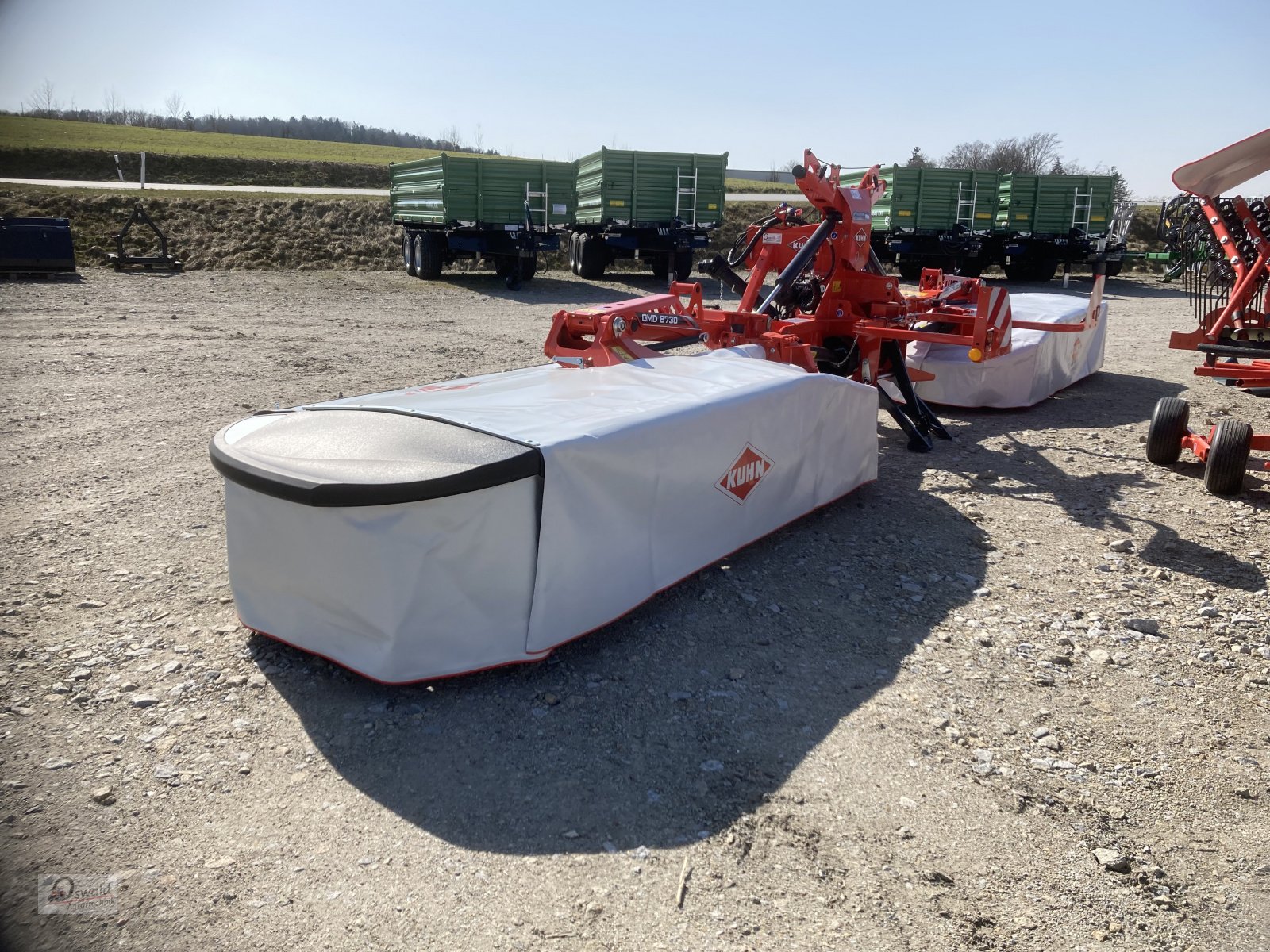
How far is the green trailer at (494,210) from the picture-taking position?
17328mm

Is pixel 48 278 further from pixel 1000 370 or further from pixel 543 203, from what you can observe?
pixel 1000 370

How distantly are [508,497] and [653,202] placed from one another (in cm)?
1604

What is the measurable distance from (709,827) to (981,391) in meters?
6.28

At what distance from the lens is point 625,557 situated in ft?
11.7

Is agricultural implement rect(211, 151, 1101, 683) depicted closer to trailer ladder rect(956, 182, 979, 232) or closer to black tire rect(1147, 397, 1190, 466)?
black tire rect(1147, 397, 1190, 466)

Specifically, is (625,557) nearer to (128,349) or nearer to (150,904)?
(150,904)

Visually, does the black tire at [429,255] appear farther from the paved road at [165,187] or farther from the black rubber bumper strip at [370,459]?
the black rubber bumper strip at [370,459]

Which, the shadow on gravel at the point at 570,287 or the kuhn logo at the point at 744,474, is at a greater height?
the shadow on gravel at the point at 570,287

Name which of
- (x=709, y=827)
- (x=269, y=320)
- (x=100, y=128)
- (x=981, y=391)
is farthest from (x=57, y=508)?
(x=100, y=128)

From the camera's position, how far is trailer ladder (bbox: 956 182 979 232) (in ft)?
69.2

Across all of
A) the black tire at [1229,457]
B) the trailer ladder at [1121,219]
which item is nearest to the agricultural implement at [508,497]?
the black tire at [1229,457]

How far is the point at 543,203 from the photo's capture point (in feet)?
59.0

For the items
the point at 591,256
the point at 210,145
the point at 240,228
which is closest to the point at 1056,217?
the point at 591,256

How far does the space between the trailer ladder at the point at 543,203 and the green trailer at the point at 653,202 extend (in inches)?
39.2
